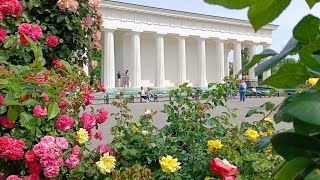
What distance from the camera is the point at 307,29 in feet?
1.32

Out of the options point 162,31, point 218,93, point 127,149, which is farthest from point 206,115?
point 162,31

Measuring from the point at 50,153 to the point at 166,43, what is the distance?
38.8 meters

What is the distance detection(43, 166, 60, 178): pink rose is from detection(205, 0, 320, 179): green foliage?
1.99 m

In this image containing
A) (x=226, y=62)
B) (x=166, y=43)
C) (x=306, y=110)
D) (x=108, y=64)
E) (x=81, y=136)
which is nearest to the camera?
(x=306, y=110)

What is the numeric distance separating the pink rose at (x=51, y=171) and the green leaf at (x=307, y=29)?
2078 millimetres

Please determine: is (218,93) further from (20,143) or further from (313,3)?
(313,3)

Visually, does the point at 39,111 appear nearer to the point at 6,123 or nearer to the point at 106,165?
the point at 6,123

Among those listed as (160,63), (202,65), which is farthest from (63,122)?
(202,65)

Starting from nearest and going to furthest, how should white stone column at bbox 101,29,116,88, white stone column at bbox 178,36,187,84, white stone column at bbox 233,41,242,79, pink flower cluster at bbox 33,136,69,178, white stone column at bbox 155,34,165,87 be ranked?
pink flower cluster at bbox 33,136,69,178 → white stone column at bbox 101,29,116,88 → white stone column at bbox 155,34,165,87 → white stone column at bbox 178,36,187,84 → white stone column at bbox 233,41,242,79

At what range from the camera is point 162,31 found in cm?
3684

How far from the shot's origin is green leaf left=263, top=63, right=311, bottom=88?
1.42ft

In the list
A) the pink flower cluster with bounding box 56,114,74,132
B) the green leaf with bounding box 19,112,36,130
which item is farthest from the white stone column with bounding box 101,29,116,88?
the green leaf with bounding box 19,112,36,130

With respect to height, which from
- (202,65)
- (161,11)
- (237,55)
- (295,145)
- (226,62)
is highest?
(161,11)

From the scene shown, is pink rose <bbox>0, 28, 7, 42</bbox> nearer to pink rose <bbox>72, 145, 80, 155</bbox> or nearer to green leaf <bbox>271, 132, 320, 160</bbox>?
pink rose <bbox>72, 145, 80, 155</bbox>
